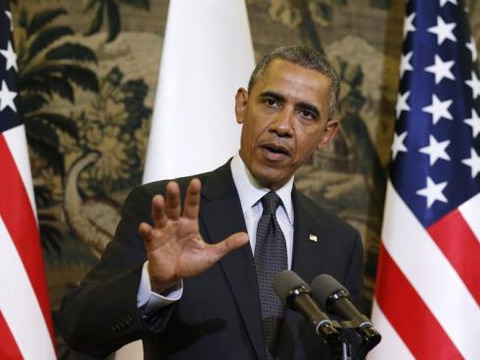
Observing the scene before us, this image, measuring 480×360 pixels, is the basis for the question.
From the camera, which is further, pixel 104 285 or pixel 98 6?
pixel 98 6

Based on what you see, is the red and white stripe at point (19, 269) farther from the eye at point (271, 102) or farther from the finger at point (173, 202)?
the finger at point (173, 202)

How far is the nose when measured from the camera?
231 cm

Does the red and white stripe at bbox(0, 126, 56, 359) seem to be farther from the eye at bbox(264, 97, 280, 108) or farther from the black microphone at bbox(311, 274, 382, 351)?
the black microphone at bbox(311, 274, 382, 351)

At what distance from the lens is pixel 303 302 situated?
67.5 inches

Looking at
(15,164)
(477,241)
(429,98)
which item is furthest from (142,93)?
(477,241)

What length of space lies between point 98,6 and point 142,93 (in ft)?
1.42

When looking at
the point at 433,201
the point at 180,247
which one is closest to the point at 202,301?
the point at 180,247

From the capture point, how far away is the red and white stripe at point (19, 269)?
9.62ft

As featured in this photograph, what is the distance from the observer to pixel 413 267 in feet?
11.4

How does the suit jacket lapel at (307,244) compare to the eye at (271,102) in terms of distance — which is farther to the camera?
the eye at (271,102)

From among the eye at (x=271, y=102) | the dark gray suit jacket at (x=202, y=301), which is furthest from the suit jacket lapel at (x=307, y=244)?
the eye at (x=271, y=102)

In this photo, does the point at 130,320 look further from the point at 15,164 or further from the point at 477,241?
the point at 477,241

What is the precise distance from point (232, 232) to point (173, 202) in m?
0.51

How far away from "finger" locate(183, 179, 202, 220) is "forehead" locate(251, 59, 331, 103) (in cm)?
70
